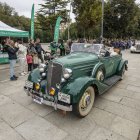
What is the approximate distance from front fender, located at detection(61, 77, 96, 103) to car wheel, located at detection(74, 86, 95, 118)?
6.2 inches

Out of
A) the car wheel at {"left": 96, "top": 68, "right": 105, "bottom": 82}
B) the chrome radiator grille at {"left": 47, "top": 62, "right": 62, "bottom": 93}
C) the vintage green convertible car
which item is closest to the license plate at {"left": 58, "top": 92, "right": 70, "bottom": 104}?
the vintage green convertible car

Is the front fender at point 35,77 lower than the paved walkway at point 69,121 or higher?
higher

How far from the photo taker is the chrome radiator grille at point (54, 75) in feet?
11.5

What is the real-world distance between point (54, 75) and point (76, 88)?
68 cm

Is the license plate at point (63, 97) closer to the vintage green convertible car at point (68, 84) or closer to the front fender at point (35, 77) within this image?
the vintage green convertible car at point (68, 84)

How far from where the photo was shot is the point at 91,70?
14.2 feet

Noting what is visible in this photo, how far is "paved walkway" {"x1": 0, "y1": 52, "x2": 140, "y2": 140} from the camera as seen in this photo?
2889 millimetres

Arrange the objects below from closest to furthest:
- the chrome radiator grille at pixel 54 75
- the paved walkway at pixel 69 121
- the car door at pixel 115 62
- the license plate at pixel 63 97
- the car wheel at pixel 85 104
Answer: the paved walkway at pixel 69 121 → the license plate at pixel 63 97 → the car wheel at pixel 85 104 → the chrome radiator grille at pixel 54 75 → the car door at pixel 115 62

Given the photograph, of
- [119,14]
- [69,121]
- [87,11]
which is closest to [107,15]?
[119,14]

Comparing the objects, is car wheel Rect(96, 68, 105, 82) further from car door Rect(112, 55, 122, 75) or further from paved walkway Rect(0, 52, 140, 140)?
car door Rect(112, 55, 122, 75)

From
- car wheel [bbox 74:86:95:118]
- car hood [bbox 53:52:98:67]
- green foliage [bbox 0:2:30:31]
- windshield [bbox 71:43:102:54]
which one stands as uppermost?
green foliage [bbox 0:2:30:31]

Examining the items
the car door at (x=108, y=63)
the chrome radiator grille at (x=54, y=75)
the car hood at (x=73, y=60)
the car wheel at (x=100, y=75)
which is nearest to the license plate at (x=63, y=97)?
the chrome radiator grille at (x=54, y=75)

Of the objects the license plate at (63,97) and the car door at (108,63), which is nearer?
the license plate at (63,97)

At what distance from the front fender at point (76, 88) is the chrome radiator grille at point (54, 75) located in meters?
0.29
